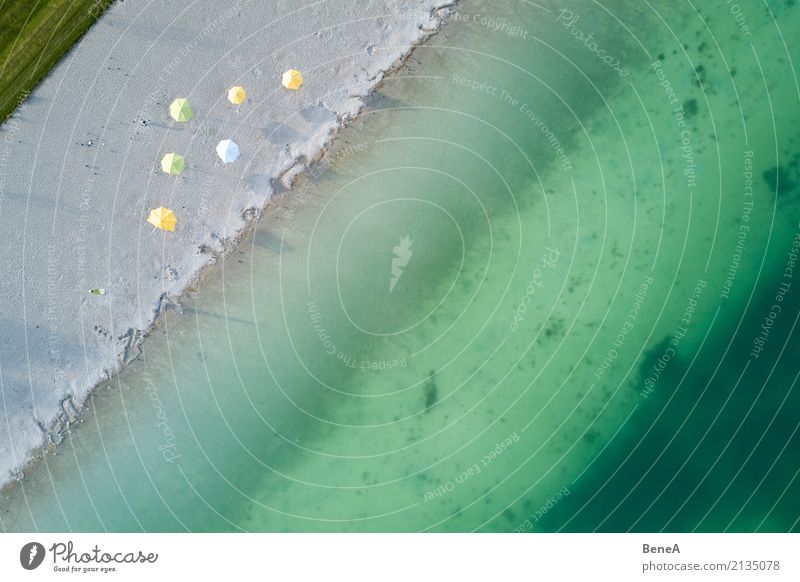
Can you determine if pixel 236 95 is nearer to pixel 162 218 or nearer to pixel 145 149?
pixel 145 149

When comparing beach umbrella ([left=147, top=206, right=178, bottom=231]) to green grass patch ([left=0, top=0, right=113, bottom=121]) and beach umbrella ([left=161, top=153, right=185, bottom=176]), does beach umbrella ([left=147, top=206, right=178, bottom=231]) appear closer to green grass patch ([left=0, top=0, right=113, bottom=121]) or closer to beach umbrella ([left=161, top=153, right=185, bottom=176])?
beach umbrella ([left=161, top=153, right=185, bottom=176])

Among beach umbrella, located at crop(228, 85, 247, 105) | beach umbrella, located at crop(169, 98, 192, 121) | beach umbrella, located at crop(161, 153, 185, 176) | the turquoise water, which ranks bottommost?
the turquoise water

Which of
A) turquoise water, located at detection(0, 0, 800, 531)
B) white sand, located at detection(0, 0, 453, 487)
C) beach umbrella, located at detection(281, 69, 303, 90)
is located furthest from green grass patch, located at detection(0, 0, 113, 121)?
turquoise water, located at detection(0, 0, 800, 531)

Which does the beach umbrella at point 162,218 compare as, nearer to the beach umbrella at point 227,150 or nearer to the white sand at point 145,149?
the white sand at point 145,149

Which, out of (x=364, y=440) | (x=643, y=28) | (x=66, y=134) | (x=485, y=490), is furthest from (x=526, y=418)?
(x=66, y=134)

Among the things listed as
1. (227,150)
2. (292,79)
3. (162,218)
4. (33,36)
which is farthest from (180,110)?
(33,36)

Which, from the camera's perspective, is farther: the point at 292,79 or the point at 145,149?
the point at 145,149

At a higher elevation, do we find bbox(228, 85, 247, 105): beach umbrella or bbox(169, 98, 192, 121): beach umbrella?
bbox(228, 85, 247, 105): beach umbrella
